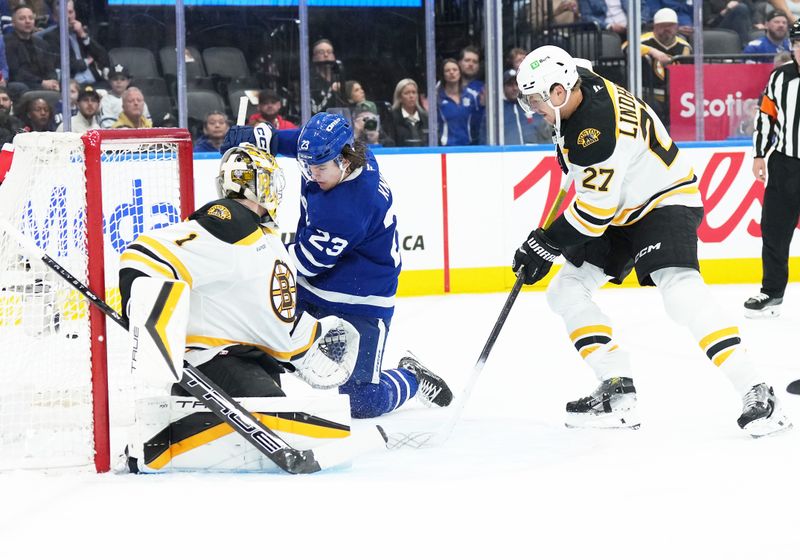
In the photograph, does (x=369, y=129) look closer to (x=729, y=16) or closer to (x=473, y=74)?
(x=473, y=74)

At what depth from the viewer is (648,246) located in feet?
9.79

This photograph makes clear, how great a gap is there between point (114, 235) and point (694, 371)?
202 centimetres

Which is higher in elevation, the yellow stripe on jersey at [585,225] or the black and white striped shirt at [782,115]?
the black and white striped shirt at [782,115]

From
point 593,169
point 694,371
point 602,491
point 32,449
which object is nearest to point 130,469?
point 32,449

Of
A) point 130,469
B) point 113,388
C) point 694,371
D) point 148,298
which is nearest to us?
point 148,298

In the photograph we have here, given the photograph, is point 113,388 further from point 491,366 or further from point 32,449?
point 491,366

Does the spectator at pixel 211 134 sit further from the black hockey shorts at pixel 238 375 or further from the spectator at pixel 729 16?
the black hockey shorts at pixel 238 375

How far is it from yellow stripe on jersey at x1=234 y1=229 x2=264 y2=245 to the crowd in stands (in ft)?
10.9

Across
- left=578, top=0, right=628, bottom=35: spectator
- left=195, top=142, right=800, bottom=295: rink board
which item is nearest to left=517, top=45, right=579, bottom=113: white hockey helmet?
left=195, top=142, right=800, bottom=295: rink board

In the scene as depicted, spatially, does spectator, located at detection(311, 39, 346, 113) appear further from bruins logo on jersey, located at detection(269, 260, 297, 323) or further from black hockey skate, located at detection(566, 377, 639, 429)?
bruins logo on jersey, located at detection(269, 260, 297, 323)

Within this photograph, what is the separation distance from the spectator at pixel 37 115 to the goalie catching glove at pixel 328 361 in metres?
3.09

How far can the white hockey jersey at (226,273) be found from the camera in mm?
2471

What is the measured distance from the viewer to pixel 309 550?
206 centimetres

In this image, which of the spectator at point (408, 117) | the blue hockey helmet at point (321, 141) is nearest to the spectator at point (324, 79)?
the spectator at point (408, 117)
